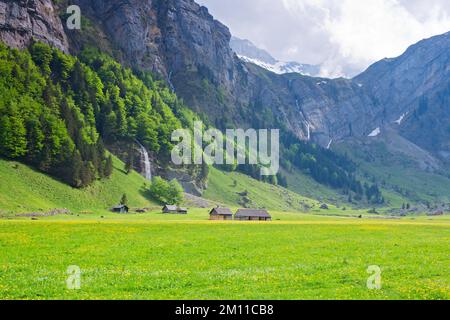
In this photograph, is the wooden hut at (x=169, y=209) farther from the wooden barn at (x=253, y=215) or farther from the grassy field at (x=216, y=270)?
the grassy field at (x=216, y=270)

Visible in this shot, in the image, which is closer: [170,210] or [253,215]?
[253,215]

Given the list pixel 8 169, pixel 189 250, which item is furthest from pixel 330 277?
pixel 8 169

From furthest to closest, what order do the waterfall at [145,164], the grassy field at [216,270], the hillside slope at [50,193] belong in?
the waterfall at [145,164]
the hillside slope at [50,193]
the grassy field at [216,270]

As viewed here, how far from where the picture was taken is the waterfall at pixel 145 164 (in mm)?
188225

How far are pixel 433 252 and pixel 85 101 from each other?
16731 centimetres

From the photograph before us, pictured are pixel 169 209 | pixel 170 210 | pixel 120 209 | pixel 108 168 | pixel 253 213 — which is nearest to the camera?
pixel 120 209

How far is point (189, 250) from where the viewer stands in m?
40.5

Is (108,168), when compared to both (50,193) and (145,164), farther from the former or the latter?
(145,164)

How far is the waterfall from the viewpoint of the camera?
618 ft

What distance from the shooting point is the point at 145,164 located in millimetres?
190500

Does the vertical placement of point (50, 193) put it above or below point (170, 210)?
above

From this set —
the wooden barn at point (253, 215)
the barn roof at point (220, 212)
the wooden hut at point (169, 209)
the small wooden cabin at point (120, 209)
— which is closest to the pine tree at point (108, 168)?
the small wooden cabin at point (120, 209)

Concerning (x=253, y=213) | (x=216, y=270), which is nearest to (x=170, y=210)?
(x=253, y=213)

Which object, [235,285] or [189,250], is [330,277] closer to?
[235,285]
